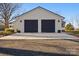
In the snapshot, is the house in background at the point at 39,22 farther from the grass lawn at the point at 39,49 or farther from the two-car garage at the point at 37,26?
the grass lawn at the point at 39,49

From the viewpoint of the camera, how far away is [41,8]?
26062mm

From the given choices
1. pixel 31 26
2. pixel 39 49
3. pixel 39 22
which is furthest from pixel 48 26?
pixel 39 49

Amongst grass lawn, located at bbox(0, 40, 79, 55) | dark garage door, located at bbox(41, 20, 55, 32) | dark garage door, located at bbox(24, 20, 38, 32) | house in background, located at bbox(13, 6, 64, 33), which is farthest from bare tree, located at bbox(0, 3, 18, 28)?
grass lawn, located at bbox(0, 40, 79, 55)

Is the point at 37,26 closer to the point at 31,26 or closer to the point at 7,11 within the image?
Answer: the point at 31,26

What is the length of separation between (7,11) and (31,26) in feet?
31.8

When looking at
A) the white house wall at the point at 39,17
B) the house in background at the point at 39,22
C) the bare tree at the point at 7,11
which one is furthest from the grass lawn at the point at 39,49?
the bare tree at the point at 7,11

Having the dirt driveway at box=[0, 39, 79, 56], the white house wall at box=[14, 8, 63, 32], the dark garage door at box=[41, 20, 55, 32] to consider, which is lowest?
the dirt driveway at box=[0, 39, 79, 56]

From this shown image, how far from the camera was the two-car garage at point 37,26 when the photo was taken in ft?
81.7

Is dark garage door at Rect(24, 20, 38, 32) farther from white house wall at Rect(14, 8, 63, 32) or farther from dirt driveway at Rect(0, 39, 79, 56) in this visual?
dirt driveway at Rect(0, 39, 79, 56)

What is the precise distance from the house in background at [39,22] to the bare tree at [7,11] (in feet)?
23.7

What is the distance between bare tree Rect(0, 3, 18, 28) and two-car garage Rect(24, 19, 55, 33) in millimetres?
8278

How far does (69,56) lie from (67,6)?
69.3 feet

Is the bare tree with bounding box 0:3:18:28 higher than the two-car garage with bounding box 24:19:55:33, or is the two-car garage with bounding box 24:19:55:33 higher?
the bare tree with bounding box 0:3:18:28

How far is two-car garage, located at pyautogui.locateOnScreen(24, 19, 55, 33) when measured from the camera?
24906 millimetres
